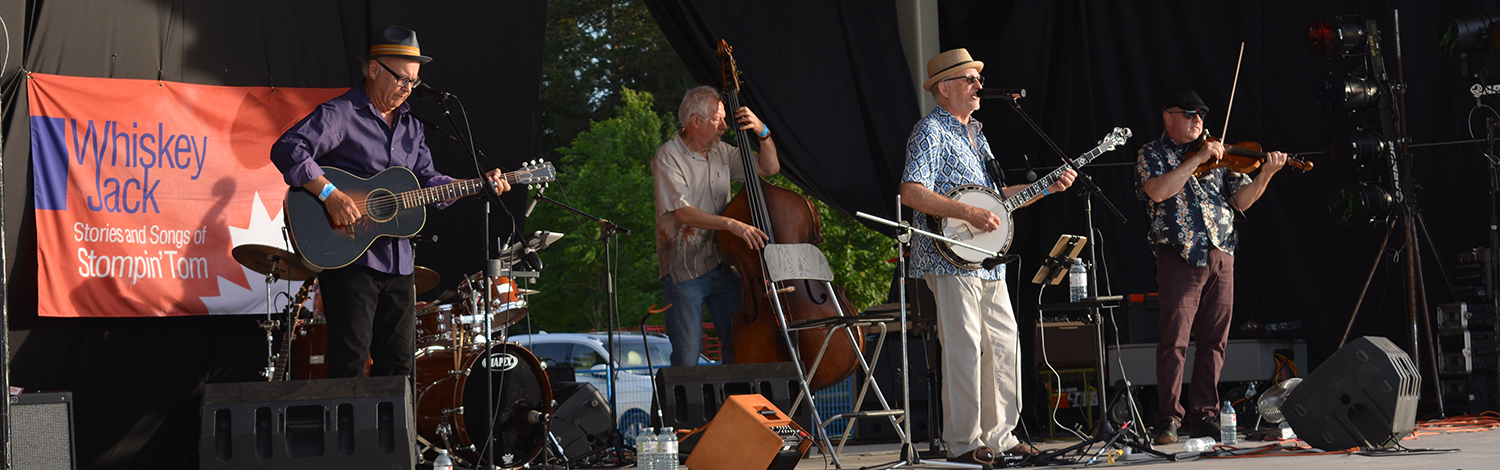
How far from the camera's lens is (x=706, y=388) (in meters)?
4.36

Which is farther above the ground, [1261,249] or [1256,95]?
[1256,95]

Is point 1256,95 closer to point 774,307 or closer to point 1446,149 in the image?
point 1446,149

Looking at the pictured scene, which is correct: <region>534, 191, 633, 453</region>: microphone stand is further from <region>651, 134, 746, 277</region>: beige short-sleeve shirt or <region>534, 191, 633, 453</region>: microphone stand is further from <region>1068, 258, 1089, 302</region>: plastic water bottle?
<region>1068, 258, 1089, 302</region>: plastic water bottle

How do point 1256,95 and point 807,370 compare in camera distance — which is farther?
point 1256,95

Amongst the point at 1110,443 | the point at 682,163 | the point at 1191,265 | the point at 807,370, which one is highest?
the point at 682,163

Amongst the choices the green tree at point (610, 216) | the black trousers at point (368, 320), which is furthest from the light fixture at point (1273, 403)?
the green tree at point (610, 216)

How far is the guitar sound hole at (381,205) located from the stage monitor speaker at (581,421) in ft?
4.86

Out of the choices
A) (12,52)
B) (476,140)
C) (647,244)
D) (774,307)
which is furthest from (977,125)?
(647,244)

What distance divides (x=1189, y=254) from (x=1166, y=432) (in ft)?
2.57

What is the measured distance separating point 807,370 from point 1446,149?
4.21 meters

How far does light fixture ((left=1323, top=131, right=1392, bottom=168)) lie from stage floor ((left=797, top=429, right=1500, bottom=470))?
148 cm

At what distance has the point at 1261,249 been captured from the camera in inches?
269

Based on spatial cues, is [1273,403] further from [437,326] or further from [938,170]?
[437,326]

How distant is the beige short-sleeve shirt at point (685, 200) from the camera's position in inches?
193
